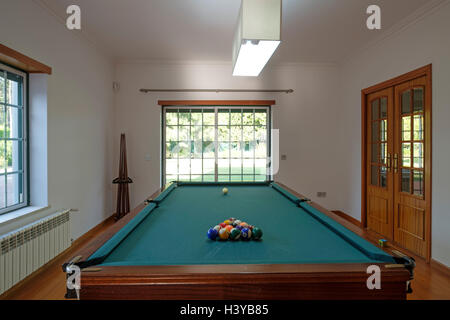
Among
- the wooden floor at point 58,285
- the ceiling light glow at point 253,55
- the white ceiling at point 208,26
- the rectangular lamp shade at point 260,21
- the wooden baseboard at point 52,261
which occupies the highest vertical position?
the white ceiling at point 208,26

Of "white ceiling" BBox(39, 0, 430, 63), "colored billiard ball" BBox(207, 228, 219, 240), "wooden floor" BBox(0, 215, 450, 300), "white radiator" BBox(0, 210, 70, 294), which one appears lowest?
"wooden floor" BBox(0, 215, 450, 300)

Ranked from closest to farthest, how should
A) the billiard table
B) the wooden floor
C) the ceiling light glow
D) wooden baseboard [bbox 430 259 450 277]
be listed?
the billiard table
the ceiling light glow
the wooden floor
wooden baseboard [bbox 430 259 450 277]

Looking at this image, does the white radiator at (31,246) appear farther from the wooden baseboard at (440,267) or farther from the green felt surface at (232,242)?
the wooden baseboard at (440,267)

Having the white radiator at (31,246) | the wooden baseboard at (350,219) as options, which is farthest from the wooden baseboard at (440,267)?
the white radiator at (31,246)

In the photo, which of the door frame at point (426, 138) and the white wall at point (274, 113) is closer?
the door frame at point (426, 138)

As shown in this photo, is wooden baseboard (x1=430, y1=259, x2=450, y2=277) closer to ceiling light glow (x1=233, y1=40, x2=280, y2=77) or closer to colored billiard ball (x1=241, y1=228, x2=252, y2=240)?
colored billiard ball (x1=241, y1=228, x2=252, y2=240)

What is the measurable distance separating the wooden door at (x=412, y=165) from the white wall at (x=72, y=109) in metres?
3.83

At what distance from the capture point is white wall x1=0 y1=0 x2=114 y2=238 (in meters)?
2.46

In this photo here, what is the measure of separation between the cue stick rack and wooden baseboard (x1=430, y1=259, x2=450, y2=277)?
3.85 m

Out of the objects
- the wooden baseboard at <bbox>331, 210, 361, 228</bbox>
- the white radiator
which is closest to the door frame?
the wooden baseboard at <bbox>331, 210, 361, 228</bbox>

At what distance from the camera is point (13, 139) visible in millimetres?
2514

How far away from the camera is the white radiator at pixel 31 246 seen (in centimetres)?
204
